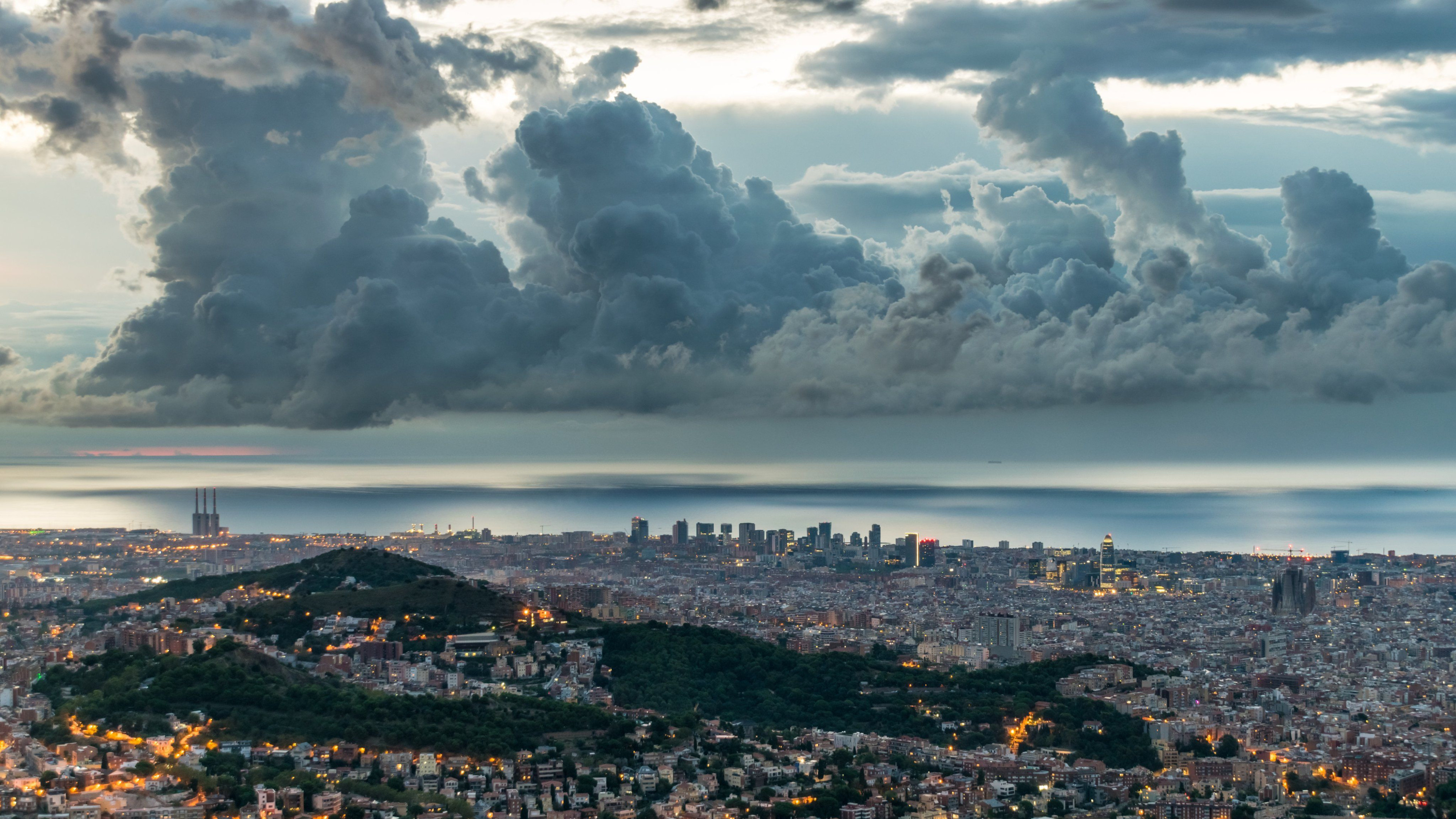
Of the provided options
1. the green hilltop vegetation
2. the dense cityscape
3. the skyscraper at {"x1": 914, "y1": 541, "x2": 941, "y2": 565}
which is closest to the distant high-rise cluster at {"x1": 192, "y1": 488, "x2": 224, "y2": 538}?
the dense cityscape

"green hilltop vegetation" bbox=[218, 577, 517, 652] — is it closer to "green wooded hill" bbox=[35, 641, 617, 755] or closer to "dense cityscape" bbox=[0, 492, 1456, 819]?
"dense cityscape" bbox=[0, 492, 1456, 819]

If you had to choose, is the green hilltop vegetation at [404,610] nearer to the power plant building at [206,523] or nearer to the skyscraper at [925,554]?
the skyscraper at [925,554]

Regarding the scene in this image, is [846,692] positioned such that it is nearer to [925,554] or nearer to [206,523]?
[925,554]

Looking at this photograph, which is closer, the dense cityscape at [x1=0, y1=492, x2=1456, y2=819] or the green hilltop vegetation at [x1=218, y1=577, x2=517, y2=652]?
the dense cityscape at [x1=0, y1=492, x2=1456, y2=819]

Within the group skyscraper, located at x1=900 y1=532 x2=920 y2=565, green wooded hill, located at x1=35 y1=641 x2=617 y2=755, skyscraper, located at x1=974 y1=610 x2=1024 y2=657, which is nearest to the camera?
green wooded hill, located at x1=35 y1=641 x2=617 y2=755

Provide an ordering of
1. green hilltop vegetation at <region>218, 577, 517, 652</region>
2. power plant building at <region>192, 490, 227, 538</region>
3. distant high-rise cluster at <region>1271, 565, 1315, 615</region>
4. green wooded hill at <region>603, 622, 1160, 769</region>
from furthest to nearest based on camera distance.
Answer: power plant building at <region>192, 490, 227, 538</region>, distant high-rise cluster at <region>1271, 565, 1315, 615</region>, green hilltop vegetation at <region>218, 577, 517, 652</region>, green wooded hill at <region>603, 622, 1160, 769</region>

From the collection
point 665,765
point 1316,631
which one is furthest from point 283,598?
point 1316,631

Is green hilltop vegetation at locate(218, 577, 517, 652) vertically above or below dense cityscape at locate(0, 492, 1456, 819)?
above

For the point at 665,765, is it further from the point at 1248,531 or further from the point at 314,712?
the point at 1248,531

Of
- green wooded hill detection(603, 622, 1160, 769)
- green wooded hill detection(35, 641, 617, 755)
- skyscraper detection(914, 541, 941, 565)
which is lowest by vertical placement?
skyscraper detection(914, 541, 941, 565)
